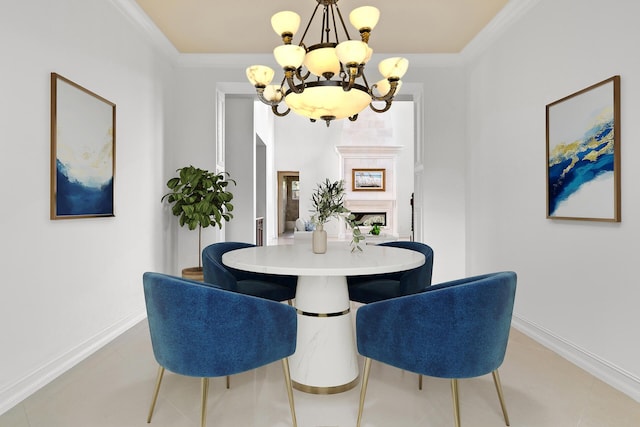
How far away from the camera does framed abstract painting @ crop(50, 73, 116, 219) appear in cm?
239

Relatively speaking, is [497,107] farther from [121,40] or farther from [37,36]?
[37,36]

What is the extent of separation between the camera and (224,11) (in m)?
3.36

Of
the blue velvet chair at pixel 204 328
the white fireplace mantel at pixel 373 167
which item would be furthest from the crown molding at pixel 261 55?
the white fireplace mantel at pixel 373 167

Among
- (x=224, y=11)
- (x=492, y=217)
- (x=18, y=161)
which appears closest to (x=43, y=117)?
(x=18, y=161)

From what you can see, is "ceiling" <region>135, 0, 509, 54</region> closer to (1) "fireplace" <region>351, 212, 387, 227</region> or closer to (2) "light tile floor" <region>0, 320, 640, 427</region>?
(2) "light tile floor" <region>0, 320, 640, 427</region>

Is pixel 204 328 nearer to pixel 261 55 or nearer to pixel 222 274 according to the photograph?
pixel 222 274

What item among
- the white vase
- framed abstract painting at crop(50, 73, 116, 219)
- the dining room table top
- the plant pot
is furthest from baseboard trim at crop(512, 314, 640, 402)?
framed abstract painting at crop(50, 73, 116, 219)

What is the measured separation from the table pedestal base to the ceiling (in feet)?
7.90

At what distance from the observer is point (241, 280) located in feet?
9.29

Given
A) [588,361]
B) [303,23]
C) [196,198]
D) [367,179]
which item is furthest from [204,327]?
[367,179]

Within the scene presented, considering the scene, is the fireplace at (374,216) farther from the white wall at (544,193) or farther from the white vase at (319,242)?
the white vase at (319,242)

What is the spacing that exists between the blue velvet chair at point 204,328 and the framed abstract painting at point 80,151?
1.30 meters

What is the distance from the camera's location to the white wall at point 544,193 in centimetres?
221

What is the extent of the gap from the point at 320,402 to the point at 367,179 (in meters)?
9.18
